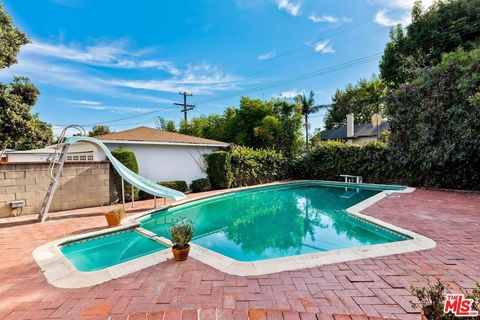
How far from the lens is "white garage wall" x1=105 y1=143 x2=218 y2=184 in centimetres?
1274

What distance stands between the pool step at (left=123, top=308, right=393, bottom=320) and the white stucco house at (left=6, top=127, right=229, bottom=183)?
10.1 m

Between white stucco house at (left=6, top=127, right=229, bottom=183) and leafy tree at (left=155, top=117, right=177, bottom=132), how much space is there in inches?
825

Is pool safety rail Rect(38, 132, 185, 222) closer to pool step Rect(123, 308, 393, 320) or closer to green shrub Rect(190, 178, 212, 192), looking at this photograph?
green shrub Rect(190, 178, 212, 192)

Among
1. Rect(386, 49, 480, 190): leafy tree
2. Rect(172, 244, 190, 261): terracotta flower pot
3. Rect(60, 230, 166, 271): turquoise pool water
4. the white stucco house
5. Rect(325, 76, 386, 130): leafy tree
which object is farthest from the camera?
Rect(325, 76, 386, 130): leafy tree

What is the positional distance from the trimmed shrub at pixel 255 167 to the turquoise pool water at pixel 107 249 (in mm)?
9503

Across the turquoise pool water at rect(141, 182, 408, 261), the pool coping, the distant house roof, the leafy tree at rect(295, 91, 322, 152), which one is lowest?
the turquoise pool water at rect(141, 182, 408, 261)

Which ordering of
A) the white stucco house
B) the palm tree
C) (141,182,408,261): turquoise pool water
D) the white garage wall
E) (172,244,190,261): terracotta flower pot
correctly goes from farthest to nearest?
1. the palm tree
2. the white garage wall
3. the white stucco house
4. (141,182,408,261): turquoise pool water
5. (172,244,190,261): terracotta flower pot

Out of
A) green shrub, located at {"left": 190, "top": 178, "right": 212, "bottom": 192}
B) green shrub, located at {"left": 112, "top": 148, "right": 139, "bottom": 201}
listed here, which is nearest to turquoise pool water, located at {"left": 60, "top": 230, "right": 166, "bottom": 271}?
green shrub, located at {"left": 112, "top": 148, "right": 139, "bottom": 201}

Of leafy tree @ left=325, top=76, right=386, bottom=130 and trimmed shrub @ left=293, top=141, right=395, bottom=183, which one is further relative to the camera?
leafy tree @ left=325, top=76, right=386, bottom=130

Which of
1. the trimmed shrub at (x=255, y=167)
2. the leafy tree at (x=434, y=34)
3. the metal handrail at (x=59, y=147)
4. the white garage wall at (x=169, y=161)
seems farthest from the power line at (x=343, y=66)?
the metal handrail at (x=59, y=147)

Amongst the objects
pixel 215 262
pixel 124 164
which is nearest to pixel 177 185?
pixel 124 164

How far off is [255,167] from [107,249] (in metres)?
11.8

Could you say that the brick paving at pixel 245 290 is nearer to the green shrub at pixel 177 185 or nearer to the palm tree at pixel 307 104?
the green shrub at pixel 177 185

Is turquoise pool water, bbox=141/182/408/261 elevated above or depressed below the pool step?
below
